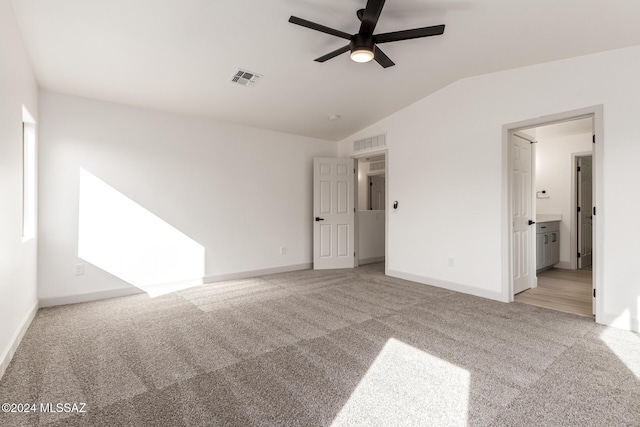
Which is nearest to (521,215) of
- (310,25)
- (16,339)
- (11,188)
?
(310,25)

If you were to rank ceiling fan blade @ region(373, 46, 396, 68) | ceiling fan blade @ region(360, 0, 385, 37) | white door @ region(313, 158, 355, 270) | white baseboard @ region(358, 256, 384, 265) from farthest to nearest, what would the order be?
1. white baseboard @ region(358, 256, 384, 265)
2. white door @ region(313, 158, 355, 270)
3. ceiling fan blade @ region(373, 46, 396, 68)
4. ceiling fan blade @ region(360, 0, 385, 37)

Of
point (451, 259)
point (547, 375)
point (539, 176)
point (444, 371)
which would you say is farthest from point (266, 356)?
point (539, 176)

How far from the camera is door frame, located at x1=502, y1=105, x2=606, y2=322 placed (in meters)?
3.11

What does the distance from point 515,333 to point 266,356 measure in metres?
2.25

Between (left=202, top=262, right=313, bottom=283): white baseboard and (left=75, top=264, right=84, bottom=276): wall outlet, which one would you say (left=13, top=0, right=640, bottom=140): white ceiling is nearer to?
(left=75, top=264, right=84, bottom=276): wall outlet

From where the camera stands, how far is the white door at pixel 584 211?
588 centimetres

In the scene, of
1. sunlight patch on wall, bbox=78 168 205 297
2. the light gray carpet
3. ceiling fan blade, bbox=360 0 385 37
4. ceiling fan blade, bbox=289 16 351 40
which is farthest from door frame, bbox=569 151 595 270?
sunlight patch on wall, bbox=78 168 205 297

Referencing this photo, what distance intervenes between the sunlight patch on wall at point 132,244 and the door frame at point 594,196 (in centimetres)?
414

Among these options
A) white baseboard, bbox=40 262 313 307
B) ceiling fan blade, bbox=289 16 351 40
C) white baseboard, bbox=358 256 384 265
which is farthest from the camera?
white baseboard, bbox=358 256 384 265

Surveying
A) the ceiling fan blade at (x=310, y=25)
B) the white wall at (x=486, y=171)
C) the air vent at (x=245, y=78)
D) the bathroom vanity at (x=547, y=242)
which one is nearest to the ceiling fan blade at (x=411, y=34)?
the ceiling fan blade at (x=310, y=25)

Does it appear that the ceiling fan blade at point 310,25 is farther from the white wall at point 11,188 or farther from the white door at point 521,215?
the white door at point 521,215

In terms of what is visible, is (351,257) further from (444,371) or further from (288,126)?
(444,371)

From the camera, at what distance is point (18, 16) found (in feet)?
8.09

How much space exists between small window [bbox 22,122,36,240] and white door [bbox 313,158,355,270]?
3797 millimetres
